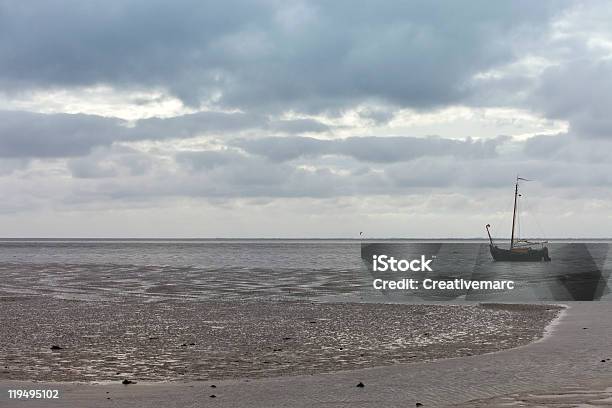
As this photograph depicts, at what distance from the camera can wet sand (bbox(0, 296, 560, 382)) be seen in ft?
57.3

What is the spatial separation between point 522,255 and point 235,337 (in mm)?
104702

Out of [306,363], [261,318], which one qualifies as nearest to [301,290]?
[261,318]

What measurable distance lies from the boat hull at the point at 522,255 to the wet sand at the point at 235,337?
85703mm

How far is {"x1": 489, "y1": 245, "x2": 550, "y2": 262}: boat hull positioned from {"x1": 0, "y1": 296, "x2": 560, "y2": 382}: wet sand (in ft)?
281

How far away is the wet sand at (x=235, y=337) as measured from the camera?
17453mm

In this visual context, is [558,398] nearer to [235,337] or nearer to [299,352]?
[299,352]

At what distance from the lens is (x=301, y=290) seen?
1891 inches

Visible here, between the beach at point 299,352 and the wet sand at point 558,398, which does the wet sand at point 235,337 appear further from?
the wet sand at point 558,398

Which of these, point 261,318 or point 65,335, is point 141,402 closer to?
point 65,335

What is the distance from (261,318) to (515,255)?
329ft
